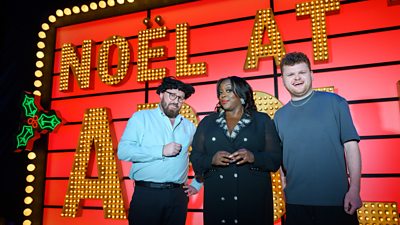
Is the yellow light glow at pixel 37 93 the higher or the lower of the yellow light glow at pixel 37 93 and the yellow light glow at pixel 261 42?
the lower

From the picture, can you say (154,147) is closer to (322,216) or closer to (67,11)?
(322,216)

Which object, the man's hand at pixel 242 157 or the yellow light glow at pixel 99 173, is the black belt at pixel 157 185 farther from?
the yellow light glow at pixel 99 173

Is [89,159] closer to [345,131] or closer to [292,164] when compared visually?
[292,164]

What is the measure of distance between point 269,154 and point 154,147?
1.18 m

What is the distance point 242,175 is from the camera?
7.30 ft

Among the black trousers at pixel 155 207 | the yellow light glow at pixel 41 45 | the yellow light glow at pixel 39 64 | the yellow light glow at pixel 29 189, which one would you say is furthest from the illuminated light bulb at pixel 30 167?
the black trousers at pixel 155 207

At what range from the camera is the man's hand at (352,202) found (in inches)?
84.5

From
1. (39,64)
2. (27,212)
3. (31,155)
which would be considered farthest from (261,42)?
(27,212)

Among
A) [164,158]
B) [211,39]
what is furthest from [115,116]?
[164,158]

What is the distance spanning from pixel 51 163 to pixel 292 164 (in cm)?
445

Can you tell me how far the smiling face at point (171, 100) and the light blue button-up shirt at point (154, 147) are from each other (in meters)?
0.09

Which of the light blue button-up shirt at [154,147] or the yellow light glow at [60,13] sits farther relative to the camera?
the yellow light glow at [60,13]

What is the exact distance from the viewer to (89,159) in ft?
16.3

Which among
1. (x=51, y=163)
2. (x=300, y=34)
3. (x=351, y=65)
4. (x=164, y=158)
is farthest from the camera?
(x=51, y=163)
